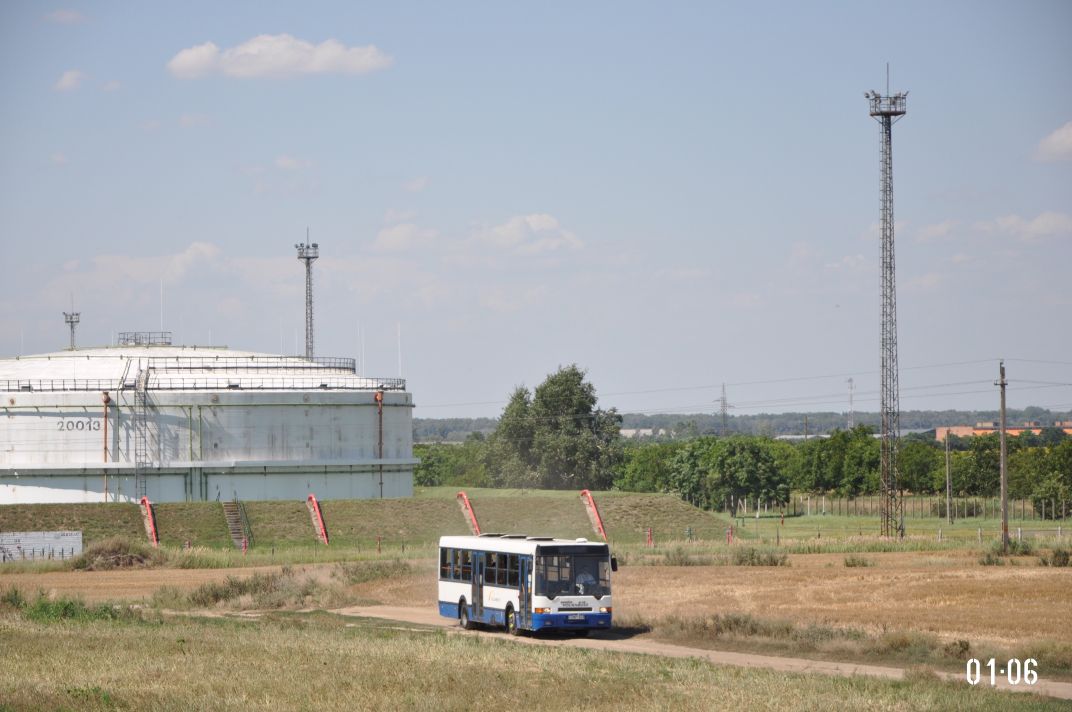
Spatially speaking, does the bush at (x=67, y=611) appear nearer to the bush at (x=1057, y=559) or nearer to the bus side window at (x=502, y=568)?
the bus side window at (x=502, y=568)

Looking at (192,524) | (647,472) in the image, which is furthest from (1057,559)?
(647,472)

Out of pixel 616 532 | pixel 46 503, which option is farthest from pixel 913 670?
pixel 46 503

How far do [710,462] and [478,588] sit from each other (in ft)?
282

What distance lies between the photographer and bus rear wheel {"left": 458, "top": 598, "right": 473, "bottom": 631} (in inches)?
1553

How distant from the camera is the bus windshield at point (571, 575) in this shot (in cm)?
3631

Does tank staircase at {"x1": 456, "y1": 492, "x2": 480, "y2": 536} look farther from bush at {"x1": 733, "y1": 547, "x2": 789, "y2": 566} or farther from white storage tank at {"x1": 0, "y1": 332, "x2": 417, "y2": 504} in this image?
bush at {"x1": 733, "y1": 547, "x2": 789, "y2": 566}

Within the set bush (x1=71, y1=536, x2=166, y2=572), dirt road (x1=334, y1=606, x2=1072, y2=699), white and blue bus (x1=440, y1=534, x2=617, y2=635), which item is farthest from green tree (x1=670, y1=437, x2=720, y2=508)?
white and blue bus (x1=440, y1=534, x2=617, y2=635)

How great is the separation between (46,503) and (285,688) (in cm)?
5400

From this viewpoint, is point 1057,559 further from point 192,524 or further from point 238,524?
point 192,524

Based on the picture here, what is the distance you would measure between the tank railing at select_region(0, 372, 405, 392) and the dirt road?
4353 centimetres

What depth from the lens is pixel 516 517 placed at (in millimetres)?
81125

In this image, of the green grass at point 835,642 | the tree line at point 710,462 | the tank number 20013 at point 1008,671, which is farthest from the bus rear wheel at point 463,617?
the tree line at point 710,462

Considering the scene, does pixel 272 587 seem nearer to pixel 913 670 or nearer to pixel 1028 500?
pixel 913 670

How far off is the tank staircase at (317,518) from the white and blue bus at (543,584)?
37.1 metres
